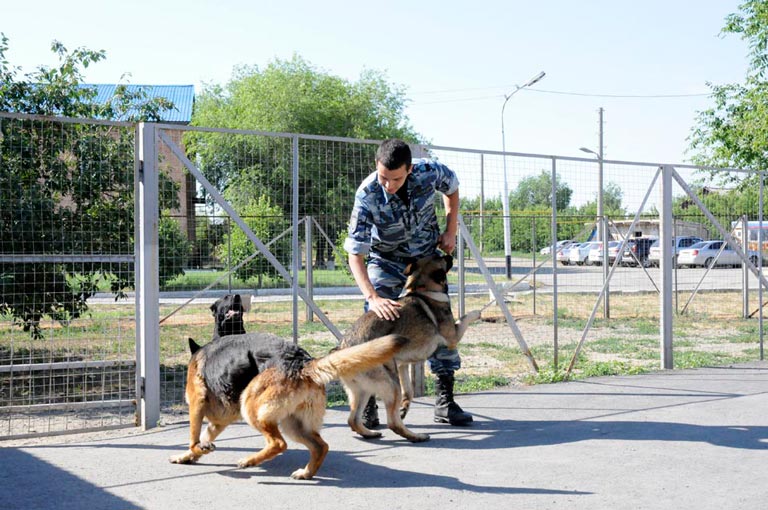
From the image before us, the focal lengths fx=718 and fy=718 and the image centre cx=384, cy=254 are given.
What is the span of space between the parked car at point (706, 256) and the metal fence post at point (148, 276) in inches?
349

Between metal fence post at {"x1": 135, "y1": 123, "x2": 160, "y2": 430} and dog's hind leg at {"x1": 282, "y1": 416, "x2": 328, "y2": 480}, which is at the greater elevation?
metal fence post at {"x1": 135, "y1": 123, "x2": 160, "y2": 430}

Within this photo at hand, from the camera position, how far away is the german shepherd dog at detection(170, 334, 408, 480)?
4.14 m

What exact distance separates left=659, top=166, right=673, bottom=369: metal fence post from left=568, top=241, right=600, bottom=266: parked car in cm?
382

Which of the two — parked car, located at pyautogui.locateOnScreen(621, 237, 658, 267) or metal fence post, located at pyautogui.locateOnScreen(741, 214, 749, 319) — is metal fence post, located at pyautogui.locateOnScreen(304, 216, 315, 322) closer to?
parked car, located at pyautogui.locateOnScreen(621, 237, 658, 267)

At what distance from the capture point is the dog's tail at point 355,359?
404 cm

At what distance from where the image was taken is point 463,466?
14.8 ft

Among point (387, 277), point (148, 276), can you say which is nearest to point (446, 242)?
point (387, 277)

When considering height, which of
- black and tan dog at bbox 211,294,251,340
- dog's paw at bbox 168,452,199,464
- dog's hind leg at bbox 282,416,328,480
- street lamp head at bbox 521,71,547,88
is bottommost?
dog's paw at bbox 168,452,199,464

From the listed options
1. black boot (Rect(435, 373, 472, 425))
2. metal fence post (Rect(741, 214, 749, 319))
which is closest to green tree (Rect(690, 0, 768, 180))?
metal fence post (Rect(741, 214, 749, 319))

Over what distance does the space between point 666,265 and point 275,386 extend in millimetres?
5858

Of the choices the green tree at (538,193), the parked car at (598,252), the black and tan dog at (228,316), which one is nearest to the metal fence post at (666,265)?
the green tree at (538,193)

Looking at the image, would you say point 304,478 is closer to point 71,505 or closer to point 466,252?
point 71,505

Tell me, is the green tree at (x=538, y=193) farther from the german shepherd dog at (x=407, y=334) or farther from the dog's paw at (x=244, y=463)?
the dog's paw at (x=244, y=463)

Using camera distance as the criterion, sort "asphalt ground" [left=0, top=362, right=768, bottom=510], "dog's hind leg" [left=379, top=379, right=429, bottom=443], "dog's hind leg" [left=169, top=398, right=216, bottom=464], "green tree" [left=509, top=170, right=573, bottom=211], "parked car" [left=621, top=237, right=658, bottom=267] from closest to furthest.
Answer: "asphalt ground" [left=0, top=362, right=768, bottom=510] → "dog's hind leg" [left=169, top=398, right=216, bottom=464] → "dog's hind leg" [left=379, top=379, right=429, bottom=443] → "green tree" [left=509, top=170, right=573, bottom=211] → "parked car" [left=621, top=237, right=658, bottom=267]
